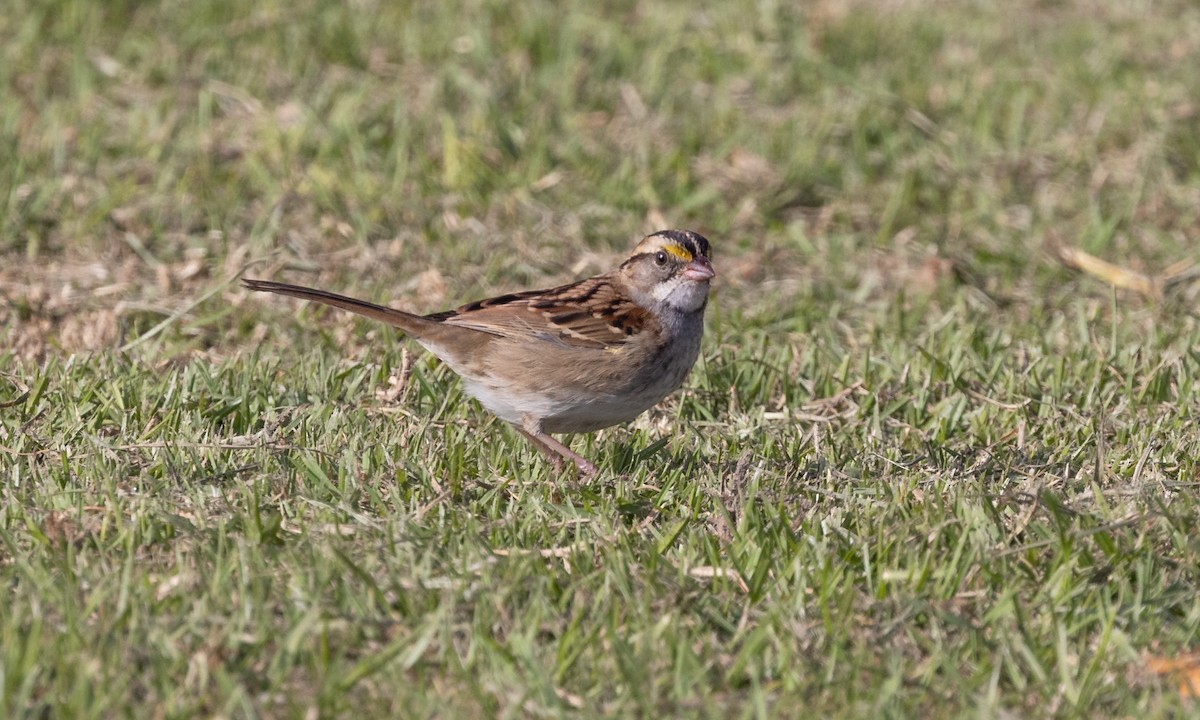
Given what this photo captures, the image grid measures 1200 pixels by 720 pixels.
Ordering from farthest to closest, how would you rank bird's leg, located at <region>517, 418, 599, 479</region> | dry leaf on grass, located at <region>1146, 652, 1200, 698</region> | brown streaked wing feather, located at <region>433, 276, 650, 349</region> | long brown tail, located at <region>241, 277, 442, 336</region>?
1. brown streaked wing feather, located at <region>433, 276, 650, 349</region>
2. long brown tail, located at <region>241, 277, 442, 336</region>
3. bird's leg, located at <region>517, 418, 599, 479</region>
4. dry leaf on grass, located at <region>1146, 652, 1200, 698</region>

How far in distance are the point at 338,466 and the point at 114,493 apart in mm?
751

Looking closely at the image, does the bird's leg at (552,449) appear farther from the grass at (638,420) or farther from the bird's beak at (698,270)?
the bird's beak at (698,270)

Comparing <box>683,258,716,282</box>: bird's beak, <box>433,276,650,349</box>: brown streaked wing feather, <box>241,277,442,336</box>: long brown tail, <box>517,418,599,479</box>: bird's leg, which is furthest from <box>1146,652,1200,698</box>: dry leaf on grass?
<box>241,277,442,336</box>: long brown tail

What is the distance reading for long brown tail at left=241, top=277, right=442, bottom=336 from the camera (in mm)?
5891

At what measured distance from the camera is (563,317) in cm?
624

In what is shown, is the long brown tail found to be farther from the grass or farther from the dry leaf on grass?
the dry leaf on grass

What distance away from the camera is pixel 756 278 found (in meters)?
8.59

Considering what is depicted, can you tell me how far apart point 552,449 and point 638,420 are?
847mm

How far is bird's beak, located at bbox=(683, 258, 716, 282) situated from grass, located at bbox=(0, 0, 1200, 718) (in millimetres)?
559

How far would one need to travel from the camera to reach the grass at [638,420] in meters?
Answer: 4.44

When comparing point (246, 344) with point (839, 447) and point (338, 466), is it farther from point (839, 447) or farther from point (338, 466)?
point (839, 447)

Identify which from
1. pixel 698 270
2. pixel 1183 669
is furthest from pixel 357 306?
pixel 1183 669

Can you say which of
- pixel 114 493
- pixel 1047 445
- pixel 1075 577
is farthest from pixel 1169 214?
Result: pixel 114 493

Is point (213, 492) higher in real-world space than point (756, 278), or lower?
higher
